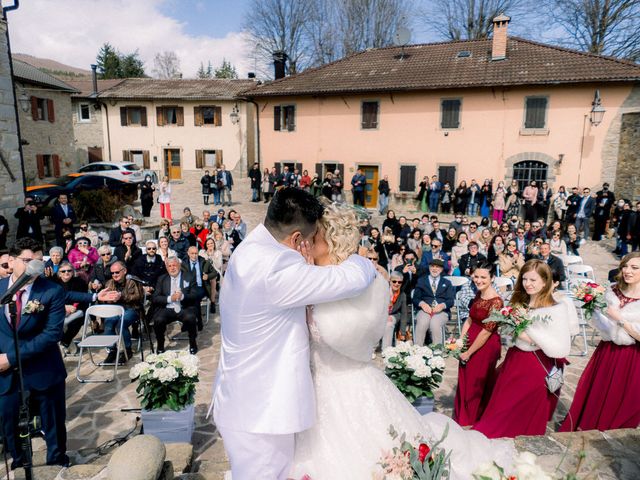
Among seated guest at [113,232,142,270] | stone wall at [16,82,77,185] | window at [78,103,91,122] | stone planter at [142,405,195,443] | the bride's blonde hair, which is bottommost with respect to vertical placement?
stone planter at [142,405,195,443]

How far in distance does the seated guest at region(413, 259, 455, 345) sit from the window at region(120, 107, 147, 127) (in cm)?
2786

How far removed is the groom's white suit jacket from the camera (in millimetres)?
2230

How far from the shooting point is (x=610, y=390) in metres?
4.46

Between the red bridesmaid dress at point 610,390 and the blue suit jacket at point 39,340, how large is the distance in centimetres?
503

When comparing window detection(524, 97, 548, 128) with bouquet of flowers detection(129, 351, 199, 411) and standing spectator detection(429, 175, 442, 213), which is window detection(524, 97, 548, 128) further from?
bouquet of flowers detection(129, 351, 199, 411)

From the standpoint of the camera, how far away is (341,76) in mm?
23062

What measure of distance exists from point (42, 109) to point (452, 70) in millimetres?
22624

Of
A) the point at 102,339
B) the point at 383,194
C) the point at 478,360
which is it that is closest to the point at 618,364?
the point at 478,360

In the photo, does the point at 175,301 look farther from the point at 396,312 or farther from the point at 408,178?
the point at 408,178

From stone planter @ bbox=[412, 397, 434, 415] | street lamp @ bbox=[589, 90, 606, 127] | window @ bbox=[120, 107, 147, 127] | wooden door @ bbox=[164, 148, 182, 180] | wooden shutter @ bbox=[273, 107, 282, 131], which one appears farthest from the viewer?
wooden door @ bbox=[164, 148, 182, 180]

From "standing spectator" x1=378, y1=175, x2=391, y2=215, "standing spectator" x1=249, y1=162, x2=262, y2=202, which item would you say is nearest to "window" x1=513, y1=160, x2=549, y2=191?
"standing spectator" x1=378, y1=175, x2=391, y2=215

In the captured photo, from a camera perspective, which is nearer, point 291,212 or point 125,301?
point 291,212

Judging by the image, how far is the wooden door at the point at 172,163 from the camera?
3072cm

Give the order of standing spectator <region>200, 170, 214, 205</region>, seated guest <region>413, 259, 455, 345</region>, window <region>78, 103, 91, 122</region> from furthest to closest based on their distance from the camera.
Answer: window <region>78, 103, 91, 122</region>
standing spectator <region>200, 170, 214, 205</region>
seated guest <region>413, 259, 455, 345</region>
